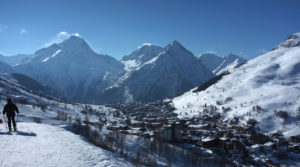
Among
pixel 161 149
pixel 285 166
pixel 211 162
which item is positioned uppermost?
pixel 161 149

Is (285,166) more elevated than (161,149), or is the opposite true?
(161,149)

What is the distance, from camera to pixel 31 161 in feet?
50.2

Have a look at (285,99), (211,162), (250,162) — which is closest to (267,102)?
(285,99)

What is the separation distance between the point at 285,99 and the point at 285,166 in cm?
10657

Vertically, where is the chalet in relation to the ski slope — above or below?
below

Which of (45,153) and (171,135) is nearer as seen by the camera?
(45,153)

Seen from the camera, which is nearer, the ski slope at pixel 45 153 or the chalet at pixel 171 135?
the ski slope at pixel 45 153

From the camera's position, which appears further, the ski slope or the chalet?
the chalet

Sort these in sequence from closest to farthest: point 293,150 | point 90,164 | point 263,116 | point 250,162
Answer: point 90,164, point 250,162, point 293,150, point 263,116

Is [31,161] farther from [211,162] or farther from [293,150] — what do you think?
[293,150]

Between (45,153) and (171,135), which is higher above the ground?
(45,153)

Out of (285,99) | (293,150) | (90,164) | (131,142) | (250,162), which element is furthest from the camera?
(285,99)

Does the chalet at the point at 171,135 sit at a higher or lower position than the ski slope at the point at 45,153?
lower

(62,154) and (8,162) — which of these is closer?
(8,162)
